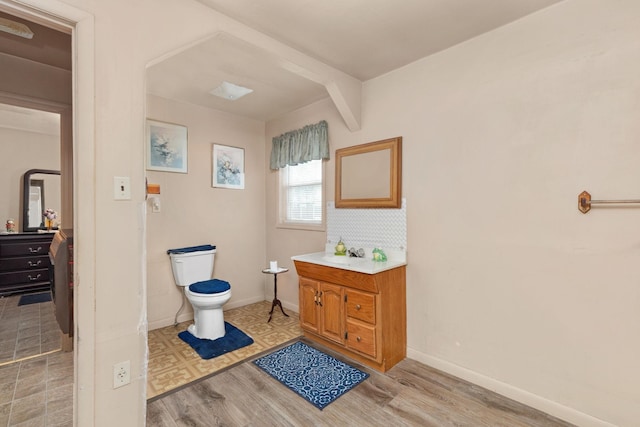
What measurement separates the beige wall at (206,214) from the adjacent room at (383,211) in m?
0.04

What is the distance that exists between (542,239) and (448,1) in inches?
63.4

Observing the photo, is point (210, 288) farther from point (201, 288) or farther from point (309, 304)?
point (309, 304)

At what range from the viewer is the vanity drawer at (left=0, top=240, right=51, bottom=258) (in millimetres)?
3520

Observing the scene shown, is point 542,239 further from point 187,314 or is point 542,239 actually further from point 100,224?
point 187,314

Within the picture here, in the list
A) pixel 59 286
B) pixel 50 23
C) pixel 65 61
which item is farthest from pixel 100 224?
pixel 65 61

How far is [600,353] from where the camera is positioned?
166 centimetres

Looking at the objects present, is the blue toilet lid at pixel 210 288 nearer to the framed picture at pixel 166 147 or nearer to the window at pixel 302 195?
the window at pixel 302 195

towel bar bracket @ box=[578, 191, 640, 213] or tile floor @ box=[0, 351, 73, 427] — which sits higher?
towel bar bracket @ box=[578, 191, 640, 213]

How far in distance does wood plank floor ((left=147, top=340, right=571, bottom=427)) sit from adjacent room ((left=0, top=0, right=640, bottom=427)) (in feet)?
0.05

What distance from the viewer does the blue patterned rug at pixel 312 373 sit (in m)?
2.00

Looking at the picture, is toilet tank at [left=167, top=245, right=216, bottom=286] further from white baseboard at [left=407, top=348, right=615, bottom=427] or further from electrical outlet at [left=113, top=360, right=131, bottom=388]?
white baseboard at [left=407, top=348, right=615, bottom=427]

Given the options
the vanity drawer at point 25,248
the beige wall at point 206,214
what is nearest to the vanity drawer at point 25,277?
the vanity drawer at point 25,248

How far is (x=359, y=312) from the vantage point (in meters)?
2.36

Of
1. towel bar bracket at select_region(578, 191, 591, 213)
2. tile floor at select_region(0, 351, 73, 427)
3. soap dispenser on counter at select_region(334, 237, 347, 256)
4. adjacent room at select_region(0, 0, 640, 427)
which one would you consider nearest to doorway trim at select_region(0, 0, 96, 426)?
adjacent room at select_region(0, 0, 640, 427)
